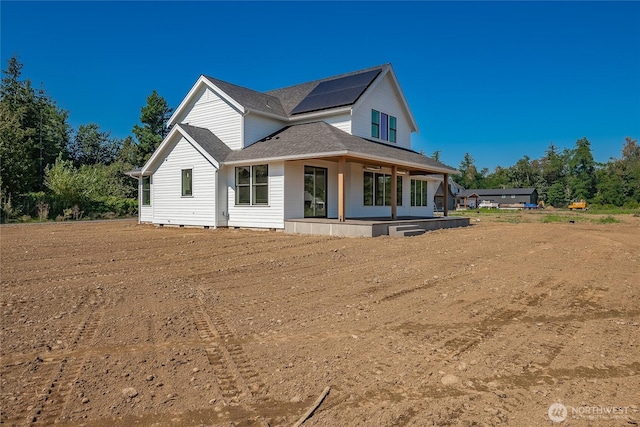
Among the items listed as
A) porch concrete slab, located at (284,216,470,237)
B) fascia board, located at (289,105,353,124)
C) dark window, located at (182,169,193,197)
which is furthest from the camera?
fascia board, located at (289,105,353,124)

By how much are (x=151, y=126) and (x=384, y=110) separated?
32.6 m

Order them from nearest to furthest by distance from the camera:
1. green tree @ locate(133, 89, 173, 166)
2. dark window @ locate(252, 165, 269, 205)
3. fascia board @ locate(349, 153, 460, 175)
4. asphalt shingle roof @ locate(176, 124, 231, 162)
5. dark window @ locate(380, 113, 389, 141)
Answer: fascia board @ locate(349, 153, 460, 175) → dark window @ locate(252, 165, 269, 205) → asphalt shingle roof @ locate(176, 124, 231, 162) → dark window @ locate(380, 113, 389, 141) → green tree @ locate(133, 89, 173, 166)

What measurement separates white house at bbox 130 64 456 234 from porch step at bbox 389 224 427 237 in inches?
72.0

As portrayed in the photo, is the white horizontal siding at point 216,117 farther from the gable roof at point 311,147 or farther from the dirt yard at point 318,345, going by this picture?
the dirt yard at point 318,345

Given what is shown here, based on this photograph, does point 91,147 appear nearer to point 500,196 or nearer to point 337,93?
point 337,93

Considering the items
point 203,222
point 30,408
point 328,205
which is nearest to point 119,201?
point 203,222

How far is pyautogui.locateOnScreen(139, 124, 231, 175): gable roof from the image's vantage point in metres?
16.5

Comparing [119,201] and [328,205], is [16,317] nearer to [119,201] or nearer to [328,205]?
[328,205]

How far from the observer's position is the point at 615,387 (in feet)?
10.0

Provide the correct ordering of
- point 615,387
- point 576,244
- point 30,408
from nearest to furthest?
point 30,408 < point 615,387 < point 576,244

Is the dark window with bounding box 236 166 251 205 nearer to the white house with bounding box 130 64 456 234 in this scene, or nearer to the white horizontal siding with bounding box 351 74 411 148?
the white house with bounding box 130 64 456 234

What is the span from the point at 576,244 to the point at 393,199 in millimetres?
6595

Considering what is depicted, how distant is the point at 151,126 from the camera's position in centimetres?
4450

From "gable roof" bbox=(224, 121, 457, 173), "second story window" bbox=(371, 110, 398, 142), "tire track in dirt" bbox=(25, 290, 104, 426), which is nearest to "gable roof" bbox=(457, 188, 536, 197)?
"second story window" bbox=(371, 110, 398, 142)
